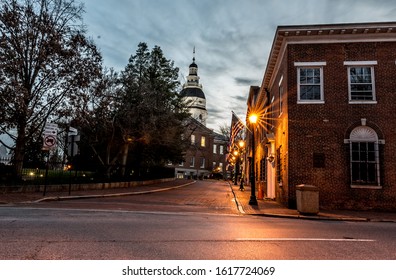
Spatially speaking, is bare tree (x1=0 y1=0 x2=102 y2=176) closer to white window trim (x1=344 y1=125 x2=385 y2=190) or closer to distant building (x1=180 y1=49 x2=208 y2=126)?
white window trim (x1=344 y1=125 x2=385 y2=190)

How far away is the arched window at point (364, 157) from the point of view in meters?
15.8

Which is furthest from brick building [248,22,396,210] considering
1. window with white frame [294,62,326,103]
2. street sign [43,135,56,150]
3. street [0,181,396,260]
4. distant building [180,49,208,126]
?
distant building [180,49,208,126]

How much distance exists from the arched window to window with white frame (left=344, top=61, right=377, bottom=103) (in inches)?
61.8

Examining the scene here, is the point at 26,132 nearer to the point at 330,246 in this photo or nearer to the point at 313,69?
the point at 313,69

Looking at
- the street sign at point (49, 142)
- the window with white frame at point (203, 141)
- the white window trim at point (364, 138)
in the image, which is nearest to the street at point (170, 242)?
the street sign at point (49, 142)

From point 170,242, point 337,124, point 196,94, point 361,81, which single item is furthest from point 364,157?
point 196,94

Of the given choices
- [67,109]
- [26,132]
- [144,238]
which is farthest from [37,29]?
[144,238]

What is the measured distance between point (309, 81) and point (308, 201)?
662 cm

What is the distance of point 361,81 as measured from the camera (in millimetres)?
16562

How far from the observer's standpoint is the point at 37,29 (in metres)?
19.0

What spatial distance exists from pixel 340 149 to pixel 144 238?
12.3 m

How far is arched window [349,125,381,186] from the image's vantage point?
15773 millimetres

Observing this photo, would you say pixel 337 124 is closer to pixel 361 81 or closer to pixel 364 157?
pixel 364 157

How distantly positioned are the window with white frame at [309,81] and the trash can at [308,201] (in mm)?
5090
